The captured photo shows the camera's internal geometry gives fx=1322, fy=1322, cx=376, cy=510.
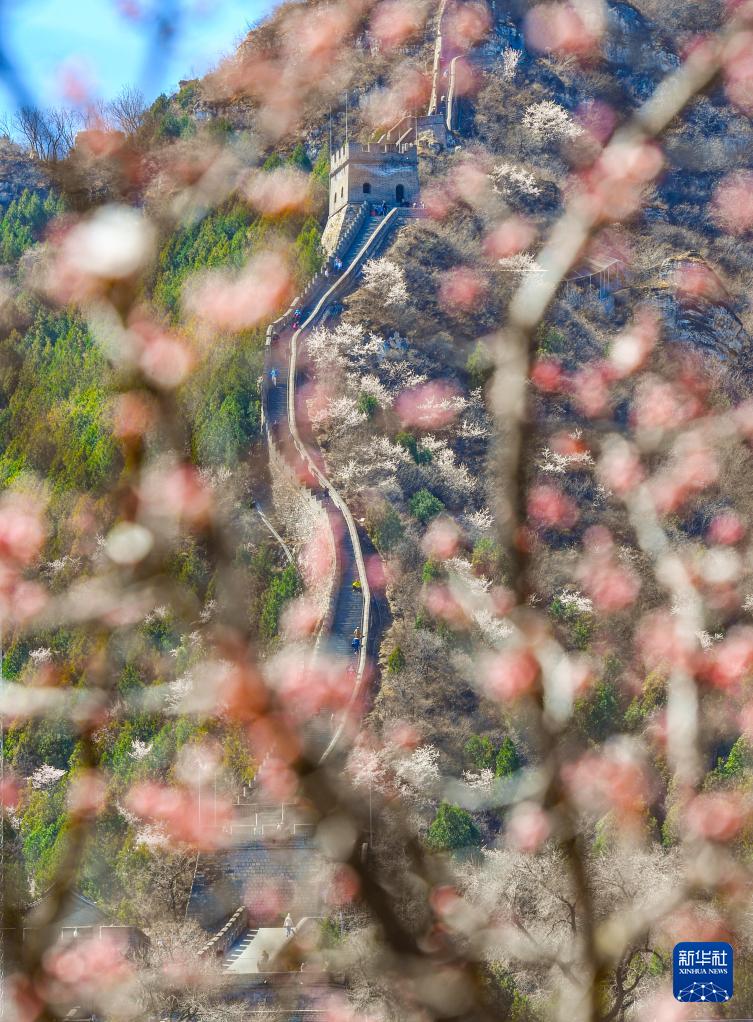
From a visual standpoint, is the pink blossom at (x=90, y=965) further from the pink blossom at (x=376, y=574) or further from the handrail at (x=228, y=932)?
the pink blossom at (x=376, y=574)

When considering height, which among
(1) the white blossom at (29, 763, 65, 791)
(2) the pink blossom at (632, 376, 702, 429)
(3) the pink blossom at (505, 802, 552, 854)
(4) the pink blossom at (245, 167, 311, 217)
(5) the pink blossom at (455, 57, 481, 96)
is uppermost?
(5) the pink blossom at (455, 57, 481, 96)

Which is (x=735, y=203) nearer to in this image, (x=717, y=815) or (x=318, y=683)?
(x=318, y=683)

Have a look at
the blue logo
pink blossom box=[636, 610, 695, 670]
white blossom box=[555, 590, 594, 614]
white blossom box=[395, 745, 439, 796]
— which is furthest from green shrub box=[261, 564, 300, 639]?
the blue logo

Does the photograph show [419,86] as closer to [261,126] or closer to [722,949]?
[261,126]

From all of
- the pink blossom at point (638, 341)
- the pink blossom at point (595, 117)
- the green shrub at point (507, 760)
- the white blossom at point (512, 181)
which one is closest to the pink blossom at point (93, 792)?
the green shrub at point (507, 760)

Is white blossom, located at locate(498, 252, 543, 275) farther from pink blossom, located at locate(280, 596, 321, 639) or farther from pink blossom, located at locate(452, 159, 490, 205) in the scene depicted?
pink blossom, located at locate(280, 596, 321, 639)

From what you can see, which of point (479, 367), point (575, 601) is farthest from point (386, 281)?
point (575, 601)
